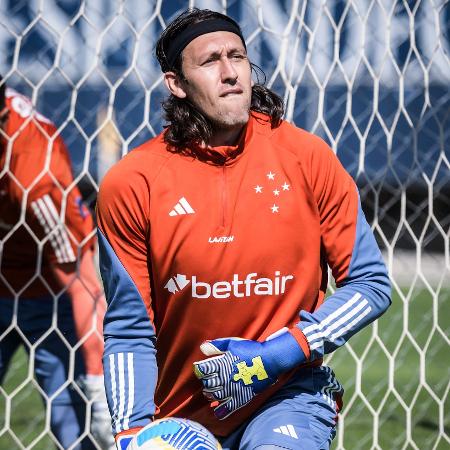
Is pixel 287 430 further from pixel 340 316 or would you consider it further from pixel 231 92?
pixel 231 92

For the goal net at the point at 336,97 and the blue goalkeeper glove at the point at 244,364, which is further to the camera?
the goal net at the point at 336,97

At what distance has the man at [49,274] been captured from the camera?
3.85 metres

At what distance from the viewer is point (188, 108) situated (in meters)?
2.61

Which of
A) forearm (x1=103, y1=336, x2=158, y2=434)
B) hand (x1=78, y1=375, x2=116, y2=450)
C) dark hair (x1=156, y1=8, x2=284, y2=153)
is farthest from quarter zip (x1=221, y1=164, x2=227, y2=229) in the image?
hand (x1=78, y1=375, x2=116, y2=450)

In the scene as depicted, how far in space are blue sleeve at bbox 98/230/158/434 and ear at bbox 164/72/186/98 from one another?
0.46 meters

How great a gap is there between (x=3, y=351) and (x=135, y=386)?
1755mm

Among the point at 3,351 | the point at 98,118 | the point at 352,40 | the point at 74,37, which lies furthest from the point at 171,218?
the point at 98,118

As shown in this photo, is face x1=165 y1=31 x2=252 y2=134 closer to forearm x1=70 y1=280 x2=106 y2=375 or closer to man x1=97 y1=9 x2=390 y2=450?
man x1=97 y1=9 x2=390 y2=450

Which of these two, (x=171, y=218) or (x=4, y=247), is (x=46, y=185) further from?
(x=171, y=218)

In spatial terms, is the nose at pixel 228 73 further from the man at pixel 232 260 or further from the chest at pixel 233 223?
the chest at pixel 233 223

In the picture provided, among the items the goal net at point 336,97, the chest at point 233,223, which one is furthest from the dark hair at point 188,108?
the goal net at point 336,97

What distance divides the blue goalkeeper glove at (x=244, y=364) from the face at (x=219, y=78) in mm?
547

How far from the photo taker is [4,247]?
398cm

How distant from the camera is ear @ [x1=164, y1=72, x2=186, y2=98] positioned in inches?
104
